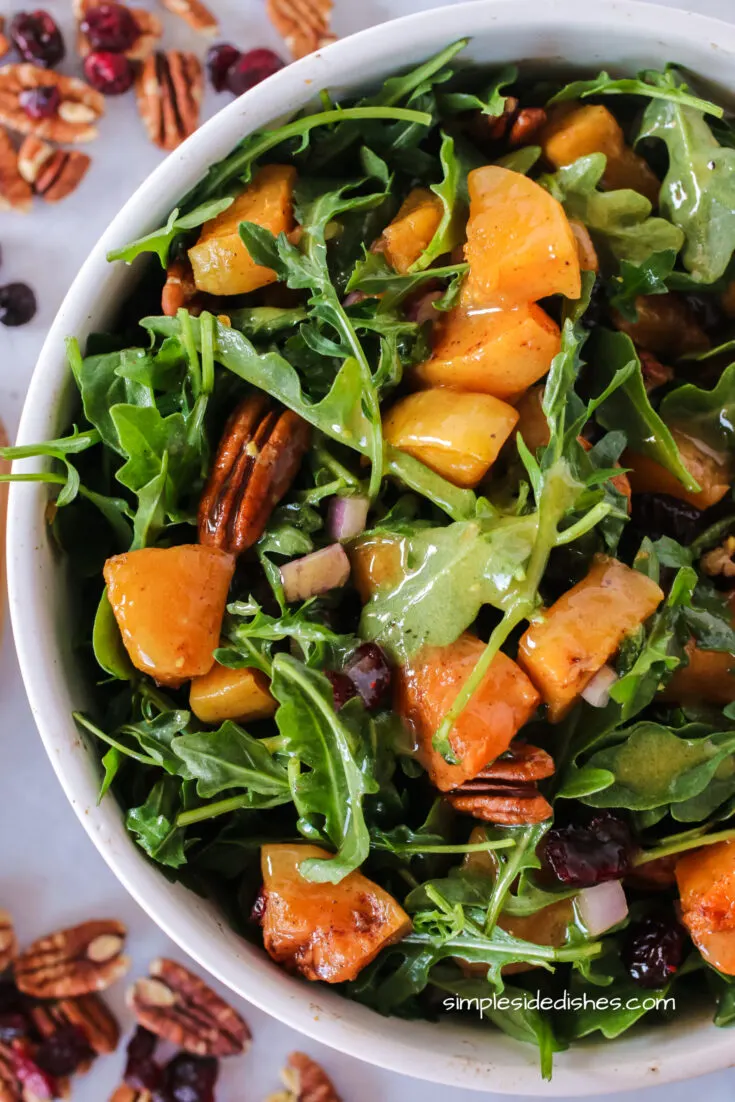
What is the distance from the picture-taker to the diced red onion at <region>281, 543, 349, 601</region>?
1136 mm

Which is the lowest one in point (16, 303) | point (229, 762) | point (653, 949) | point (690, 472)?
point (653, 949)

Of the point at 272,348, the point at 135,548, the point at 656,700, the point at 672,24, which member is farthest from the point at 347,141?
the point at 656,700

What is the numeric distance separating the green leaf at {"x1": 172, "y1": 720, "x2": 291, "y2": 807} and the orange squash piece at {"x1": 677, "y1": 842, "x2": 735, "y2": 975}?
51cm

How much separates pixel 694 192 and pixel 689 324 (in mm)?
165

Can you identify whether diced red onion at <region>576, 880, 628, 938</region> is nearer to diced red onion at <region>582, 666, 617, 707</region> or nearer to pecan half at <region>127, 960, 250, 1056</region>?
diced red onion at <region>582, 666, 617, 707</region>

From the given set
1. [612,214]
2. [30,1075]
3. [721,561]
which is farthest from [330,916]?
[612,214]

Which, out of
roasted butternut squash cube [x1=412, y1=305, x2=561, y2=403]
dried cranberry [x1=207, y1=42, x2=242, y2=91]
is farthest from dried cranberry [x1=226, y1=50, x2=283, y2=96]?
roasted butternut squash cube [x1=412, y1=305, x2=561, y2=403]

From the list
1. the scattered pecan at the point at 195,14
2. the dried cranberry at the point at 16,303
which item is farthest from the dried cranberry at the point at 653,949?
the scattered pecan at the point at 195,14

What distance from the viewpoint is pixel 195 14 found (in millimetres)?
1627

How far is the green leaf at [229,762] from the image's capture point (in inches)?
44.7

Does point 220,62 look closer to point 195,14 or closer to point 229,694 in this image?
point 195,14

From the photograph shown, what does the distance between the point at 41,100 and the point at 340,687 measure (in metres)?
1.14

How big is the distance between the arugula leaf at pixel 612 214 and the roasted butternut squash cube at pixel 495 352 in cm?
15

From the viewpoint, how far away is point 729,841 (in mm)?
1191
